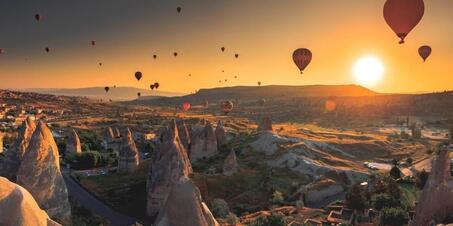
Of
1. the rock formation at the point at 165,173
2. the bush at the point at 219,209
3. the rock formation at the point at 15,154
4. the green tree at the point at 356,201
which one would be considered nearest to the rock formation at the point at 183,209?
the rock formation at the point at 15,154

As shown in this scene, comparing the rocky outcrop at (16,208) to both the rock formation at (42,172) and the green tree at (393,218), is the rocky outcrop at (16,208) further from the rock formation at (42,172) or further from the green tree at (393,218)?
the green tree at (393,218)

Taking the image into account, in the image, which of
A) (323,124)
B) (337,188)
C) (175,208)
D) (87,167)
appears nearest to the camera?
(175,208)

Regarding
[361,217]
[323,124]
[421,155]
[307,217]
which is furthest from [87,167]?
[323,124]

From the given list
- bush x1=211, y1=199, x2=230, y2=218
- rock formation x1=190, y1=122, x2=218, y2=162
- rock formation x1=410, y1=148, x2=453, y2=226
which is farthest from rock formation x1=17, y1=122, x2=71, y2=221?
rock formation x1=190, y1=122, x2=218, y2=162

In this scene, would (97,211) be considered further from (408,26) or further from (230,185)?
(408,26)

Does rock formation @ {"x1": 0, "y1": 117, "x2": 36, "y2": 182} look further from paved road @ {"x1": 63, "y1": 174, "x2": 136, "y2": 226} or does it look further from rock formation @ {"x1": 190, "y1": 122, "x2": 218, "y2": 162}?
rock formation @ {"x1": 190, "y1": 122, "x2": 218, "y2": 162}
